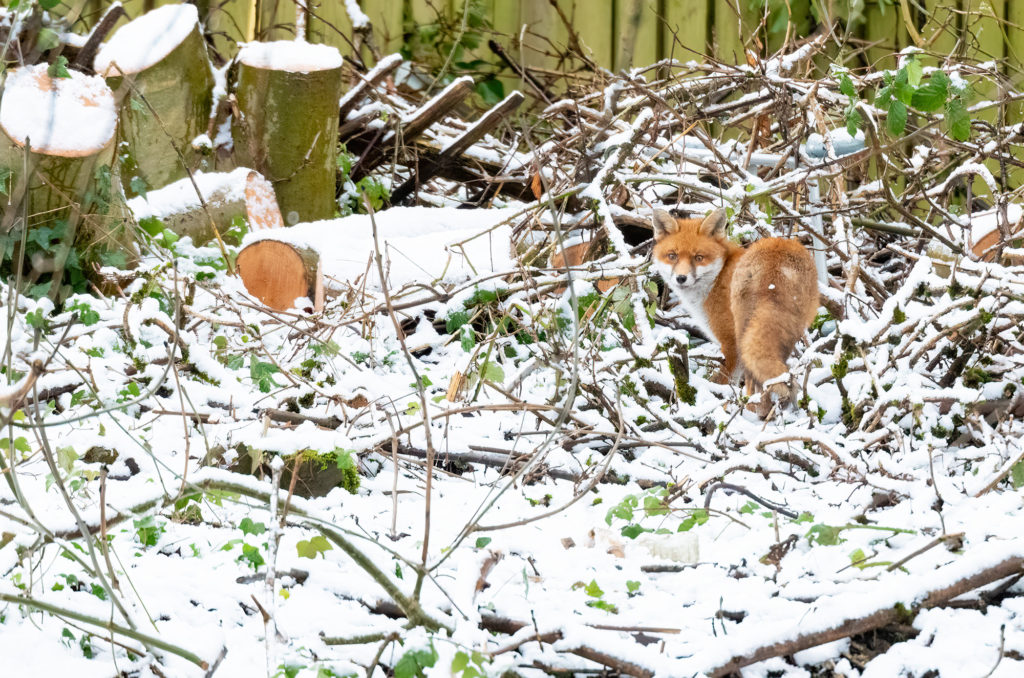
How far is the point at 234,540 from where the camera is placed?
1906mm

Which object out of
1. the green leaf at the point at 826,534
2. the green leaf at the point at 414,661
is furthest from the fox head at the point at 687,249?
the green leaf at the point at 414,661

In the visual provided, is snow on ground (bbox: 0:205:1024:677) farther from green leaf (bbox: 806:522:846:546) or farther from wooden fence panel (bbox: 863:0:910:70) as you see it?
→ wooden fence panel (bbox: 863:0:910:70)

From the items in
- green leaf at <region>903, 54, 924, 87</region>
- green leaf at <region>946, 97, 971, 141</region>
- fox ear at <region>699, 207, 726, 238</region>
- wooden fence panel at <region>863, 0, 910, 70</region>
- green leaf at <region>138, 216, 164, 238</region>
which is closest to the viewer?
green leaf at <region>903, 54, 924, 87</region>

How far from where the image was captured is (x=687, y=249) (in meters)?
3.96

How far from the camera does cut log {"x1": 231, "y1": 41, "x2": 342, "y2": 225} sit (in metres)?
4.58

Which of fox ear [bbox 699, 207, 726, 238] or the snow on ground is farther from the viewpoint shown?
fox ear [bbox 699, 207, 726, 238]

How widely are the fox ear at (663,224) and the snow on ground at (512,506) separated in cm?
67

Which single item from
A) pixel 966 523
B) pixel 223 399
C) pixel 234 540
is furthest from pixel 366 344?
pixel 966 523

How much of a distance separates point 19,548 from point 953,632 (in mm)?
1581

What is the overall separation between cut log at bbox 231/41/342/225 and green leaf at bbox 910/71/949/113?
294 cm

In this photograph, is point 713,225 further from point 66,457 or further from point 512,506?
point 66,457

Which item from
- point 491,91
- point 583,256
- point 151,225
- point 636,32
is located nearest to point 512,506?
point 583,256

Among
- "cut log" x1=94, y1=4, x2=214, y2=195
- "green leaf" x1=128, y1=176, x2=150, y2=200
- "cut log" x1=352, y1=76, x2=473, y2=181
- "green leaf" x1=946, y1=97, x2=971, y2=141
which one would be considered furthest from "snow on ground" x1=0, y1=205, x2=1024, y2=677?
"cut log" x1=352, y1=76, x2=473, y2=181

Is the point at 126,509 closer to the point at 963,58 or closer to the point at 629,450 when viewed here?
the point at 629,450
